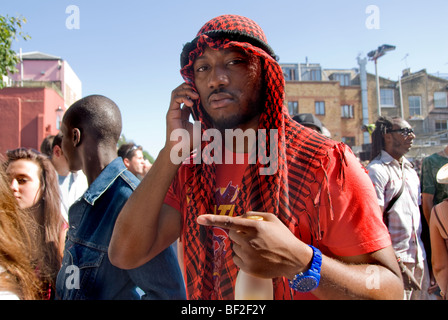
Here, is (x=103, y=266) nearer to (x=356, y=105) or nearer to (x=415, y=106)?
(x=356, y=105)

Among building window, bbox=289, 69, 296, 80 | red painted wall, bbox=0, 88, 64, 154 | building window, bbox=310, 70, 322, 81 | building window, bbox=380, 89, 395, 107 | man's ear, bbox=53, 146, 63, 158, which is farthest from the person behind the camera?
building window, bbox=310, 70, 322, 81

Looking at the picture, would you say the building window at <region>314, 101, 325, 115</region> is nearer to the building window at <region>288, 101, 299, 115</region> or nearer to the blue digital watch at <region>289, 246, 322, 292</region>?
the building window at <region>288, 101, 299, 115</region>

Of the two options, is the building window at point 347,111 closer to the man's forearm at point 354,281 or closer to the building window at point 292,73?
the building window at point 292,73

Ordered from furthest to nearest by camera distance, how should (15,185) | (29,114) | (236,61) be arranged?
(29,114)
(15,185)
(236,61)

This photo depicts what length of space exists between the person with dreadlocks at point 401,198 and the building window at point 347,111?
22439mm

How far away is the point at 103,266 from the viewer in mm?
1607

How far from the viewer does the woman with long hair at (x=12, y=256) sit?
944 millimetres

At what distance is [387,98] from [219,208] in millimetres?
27908

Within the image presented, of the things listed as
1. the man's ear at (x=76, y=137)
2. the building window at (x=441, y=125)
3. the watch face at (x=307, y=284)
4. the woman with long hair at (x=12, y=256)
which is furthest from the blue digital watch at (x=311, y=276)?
the building window at (x=441, y=125)

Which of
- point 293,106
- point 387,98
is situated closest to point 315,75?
point 387,98

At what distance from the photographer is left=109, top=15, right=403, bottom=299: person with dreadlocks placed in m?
1.08

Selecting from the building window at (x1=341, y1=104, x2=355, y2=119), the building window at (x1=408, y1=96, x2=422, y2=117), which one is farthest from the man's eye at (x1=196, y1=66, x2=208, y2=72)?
the building window at (x1=408, y1=96, x2=422, y2=117)

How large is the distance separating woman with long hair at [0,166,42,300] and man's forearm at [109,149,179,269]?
345mm
